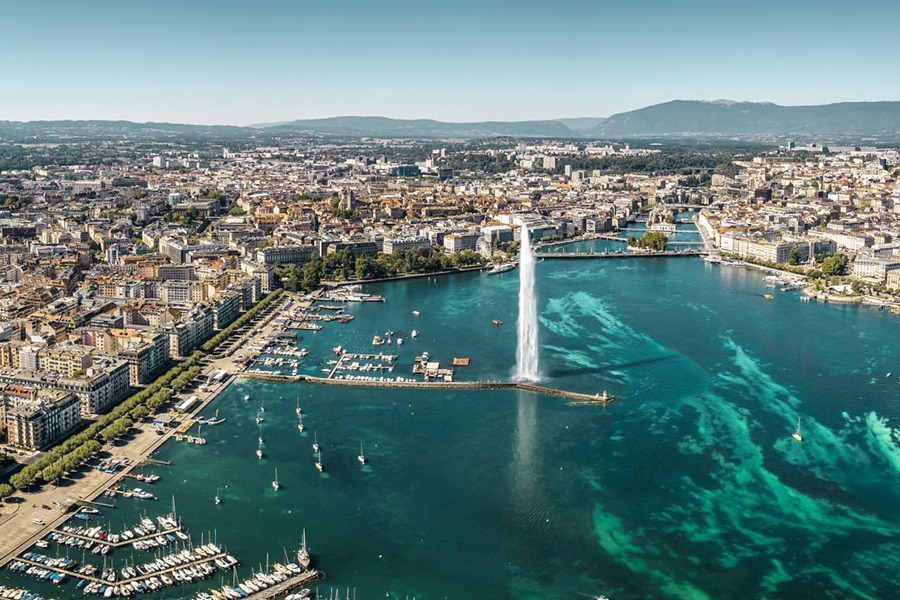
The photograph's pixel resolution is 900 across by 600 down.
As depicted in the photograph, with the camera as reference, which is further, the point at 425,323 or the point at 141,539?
the point at 425,323

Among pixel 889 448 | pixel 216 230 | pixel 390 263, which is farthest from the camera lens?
pixel 216 230

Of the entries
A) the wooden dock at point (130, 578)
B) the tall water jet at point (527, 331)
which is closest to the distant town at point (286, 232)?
the wooden dock at point (130, 578)

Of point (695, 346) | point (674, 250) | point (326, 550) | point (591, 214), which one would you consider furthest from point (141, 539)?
point (591, 214)

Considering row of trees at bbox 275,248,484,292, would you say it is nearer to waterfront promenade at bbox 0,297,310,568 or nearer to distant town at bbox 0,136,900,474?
distant town at bbox 0,136,900,474

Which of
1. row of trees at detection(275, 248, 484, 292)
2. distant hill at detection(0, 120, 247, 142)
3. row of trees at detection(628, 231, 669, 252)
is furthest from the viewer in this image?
distant hill at detection(0, 120, 247, 142)

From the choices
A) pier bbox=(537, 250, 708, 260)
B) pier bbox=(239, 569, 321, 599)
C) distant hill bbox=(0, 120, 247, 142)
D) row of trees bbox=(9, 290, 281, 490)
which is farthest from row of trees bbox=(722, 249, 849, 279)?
distant hill bbox=(0, 120, 247, 142)

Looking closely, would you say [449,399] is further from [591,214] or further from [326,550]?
[591,214]

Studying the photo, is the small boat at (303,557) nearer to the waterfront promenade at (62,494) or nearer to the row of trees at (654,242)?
the waterfront promenade at (62,494)
